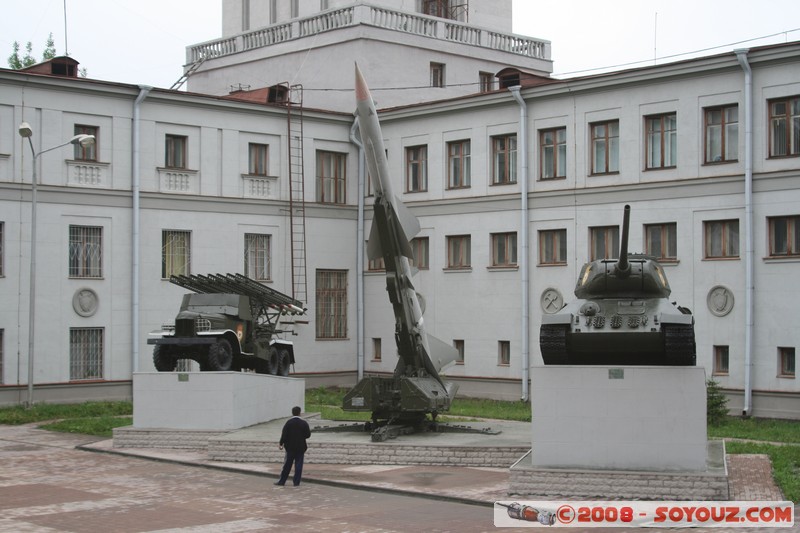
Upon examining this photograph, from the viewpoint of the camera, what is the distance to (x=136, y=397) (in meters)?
25.1

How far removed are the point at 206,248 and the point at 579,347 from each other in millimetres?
18984

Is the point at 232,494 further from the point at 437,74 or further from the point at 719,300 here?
the point at 437,74

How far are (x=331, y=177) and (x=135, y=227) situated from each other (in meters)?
7.49

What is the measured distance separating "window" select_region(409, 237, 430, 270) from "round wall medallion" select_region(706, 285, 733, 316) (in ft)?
32.6

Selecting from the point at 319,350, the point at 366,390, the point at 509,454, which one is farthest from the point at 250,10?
the point at 509,454

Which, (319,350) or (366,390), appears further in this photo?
(319,350)

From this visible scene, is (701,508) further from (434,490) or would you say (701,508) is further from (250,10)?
(250,10)

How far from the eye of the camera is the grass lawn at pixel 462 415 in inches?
926

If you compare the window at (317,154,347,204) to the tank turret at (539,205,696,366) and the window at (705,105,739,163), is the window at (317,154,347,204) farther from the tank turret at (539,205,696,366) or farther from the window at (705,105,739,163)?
the tank turret at (539,205,696,366)

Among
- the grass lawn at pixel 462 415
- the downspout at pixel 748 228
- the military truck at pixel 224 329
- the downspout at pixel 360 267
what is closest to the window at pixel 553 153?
the downspout at pixel 748 228

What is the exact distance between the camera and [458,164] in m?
37.2

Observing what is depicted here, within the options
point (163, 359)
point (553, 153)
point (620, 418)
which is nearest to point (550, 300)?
point (553, 153)

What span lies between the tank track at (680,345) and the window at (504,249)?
16.7 metres

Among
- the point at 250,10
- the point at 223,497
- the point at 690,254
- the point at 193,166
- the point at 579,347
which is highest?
the point at 250,10
